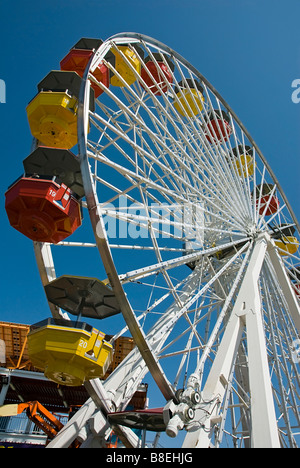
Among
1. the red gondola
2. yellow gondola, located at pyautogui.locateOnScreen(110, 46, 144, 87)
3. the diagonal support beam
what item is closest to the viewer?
the diagonal support beam

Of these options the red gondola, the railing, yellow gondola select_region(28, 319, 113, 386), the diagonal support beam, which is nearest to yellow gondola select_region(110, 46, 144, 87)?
the red gondola

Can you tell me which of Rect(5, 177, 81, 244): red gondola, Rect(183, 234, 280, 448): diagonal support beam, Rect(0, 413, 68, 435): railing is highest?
Rect(5, 177, 81, 244): red gondola

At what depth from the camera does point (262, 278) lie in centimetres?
1130

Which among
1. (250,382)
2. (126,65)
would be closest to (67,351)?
(250,382)

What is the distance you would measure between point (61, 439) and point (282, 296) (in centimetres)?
755

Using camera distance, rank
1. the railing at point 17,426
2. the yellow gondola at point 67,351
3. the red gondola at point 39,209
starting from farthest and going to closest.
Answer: the railing at point 17,426 → the red gondola at point 39,209 → the yellow gondola at point 67,351

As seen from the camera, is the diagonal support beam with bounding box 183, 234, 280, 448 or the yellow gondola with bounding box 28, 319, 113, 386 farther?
the yellow gondola with bounding box 28, 319, 113, 386

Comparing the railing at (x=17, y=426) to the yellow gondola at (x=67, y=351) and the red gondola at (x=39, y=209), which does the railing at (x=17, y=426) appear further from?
the red gondola at (x=39, y=209)

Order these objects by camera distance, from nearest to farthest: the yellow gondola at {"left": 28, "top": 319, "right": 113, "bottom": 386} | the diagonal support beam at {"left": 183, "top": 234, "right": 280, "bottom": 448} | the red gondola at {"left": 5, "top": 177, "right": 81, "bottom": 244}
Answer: the diagonal support beam at {"left": 183, "top": 234, "right": 280, "bottom": 448} < the yellow gondola at {"left": 28, "top": 319, "right": 113, "bottom": 386} < the red gondola at {"left": 5, "top": 177, "right": 81, "bottom": 244}

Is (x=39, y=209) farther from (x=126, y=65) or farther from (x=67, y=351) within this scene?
(x=126, y=65)

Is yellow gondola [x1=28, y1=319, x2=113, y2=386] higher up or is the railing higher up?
the railing

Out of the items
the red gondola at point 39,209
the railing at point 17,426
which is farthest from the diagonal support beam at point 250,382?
the railing at point 17,426

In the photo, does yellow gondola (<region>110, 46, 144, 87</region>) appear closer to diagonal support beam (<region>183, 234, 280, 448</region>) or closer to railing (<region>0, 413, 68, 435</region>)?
diagonal support beam (<region>183, 234, 280, 448</region>)
